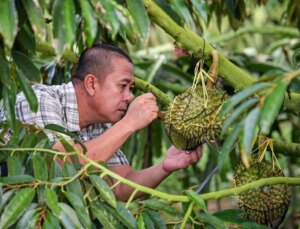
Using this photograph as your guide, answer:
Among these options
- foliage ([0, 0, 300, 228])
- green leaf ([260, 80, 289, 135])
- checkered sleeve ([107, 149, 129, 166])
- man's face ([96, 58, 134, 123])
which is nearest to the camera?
green leaf ([260, 80, 289, 135])

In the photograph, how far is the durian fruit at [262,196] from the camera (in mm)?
2461

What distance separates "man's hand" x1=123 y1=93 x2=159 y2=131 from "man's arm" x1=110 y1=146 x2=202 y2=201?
0.55 feet

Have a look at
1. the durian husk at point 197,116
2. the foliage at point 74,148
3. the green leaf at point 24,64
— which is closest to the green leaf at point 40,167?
the foliage at point 74,148

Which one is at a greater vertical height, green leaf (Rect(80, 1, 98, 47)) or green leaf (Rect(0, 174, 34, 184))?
green leaf (Rect(80, 1, 98, 47))

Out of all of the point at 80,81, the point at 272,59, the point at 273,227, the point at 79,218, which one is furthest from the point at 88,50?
the point at 272,59

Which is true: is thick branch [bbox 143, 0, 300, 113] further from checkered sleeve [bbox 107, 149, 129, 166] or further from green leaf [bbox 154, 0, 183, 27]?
checkered sleeve [bbox 107, 149, 129, 166]

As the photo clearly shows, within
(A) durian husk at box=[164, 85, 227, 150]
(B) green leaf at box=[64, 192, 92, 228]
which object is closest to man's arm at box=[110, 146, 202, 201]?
(A) durian husk at box=[164, 85, 227, 150]

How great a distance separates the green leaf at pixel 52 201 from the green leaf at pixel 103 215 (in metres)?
0.17

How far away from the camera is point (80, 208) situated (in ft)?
6.47

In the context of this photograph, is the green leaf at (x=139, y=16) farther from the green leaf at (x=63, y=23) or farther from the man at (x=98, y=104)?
the man at (x=98, y=104)

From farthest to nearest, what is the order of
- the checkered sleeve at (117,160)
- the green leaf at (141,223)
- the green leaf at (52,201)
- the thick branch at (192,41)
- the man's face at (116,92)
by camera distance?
the checkered sleeve at (117,160) < the man's face at (116,92) < the thick branch at (192,41) < the green leaf at (141,223) < the green leaf at (52,201)

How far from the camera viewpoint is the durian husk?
2.40 m

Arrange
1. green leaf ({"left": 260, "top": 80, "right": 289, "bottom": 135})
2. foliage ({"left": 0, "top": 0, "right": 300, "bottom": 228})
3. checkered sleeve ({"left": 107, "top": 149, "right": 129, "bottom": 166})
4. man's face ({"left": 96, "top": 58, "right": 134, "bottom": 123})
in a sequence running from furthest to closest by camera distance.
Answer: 1. checkered sleeve ({"left": 107, "top": 149, "right": 129, "bottom": 166})
2. man's face ({"left": 96, "top": 58, "right": 134, "bottom": 123})
3. foliage ({"left": 0, "top": 0, "right": 300, "bottom": 228})
4. green leaf ({"left": 260, "top": 80, "right": 289, "bottom": 135})

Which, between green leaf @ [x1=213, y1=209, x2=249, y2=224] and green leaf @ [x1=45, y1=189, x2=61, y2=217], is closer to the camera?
green leaf @ [x1=45, y1=189, x2=61, y2=217]
